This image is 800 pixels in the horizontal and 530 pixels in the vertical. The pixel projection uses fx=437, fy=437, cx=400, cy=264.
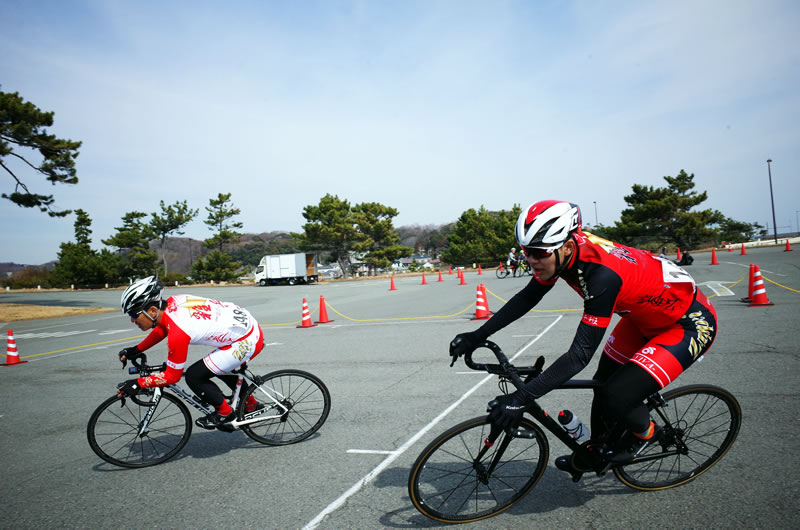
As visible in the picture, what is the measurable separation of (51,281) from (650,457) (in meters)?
75.2

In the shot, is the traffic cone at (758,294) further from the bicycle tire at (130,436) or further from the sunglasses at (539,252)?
the bicycle tire at (130,436)

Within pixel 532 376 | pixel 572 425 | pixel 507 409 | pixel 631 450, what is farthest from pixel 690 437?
pixel 507 409

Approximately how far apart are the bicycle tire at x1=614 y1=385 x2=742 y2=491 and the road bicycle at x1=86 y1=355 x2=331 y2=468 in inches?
116

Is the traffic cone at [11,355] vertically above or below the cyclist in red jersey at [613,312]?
below

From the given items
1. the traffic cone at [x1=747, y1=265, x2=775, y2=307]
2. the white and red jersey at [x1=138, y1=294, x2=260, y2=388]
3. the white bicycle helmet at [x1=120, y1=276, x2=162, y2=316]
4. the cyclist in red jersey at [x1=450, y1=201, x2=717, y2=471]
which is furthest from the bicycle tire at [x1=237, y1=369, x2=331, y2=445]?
the traffic cone at [x1=747, y1=265, x2=775, y2=307]

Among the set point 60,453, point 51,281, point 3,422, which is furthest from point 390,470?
point 51,281

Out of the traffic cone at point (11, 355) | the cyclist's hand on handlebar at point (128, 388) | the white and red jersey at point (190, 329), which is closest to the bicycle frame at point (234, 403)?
the cyclist's hand on handlebar at point (128, 388)

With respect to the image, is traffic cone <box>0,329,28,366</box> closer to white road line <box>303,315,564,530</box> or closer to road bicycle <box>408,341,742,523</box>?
white road line <box>303,315,564,530</box>

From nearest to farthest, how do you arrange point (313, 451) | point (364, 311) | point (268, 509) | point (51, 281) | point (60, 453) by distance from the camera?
point (268, 509), point (313, 451), point (60, 453), point (364, 311), point (51, 281)

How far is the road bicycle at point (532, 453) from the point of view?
2.76m

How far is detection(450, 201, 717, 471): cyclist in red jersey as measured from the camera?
2.48 meters

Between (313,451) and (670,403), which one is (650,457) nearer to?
(670,403)

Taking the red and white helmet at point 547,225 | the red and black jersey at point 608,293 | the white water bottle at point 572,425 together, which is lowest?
the white water bottle at point 572,425

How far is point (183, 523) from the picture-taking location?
3102 mm
